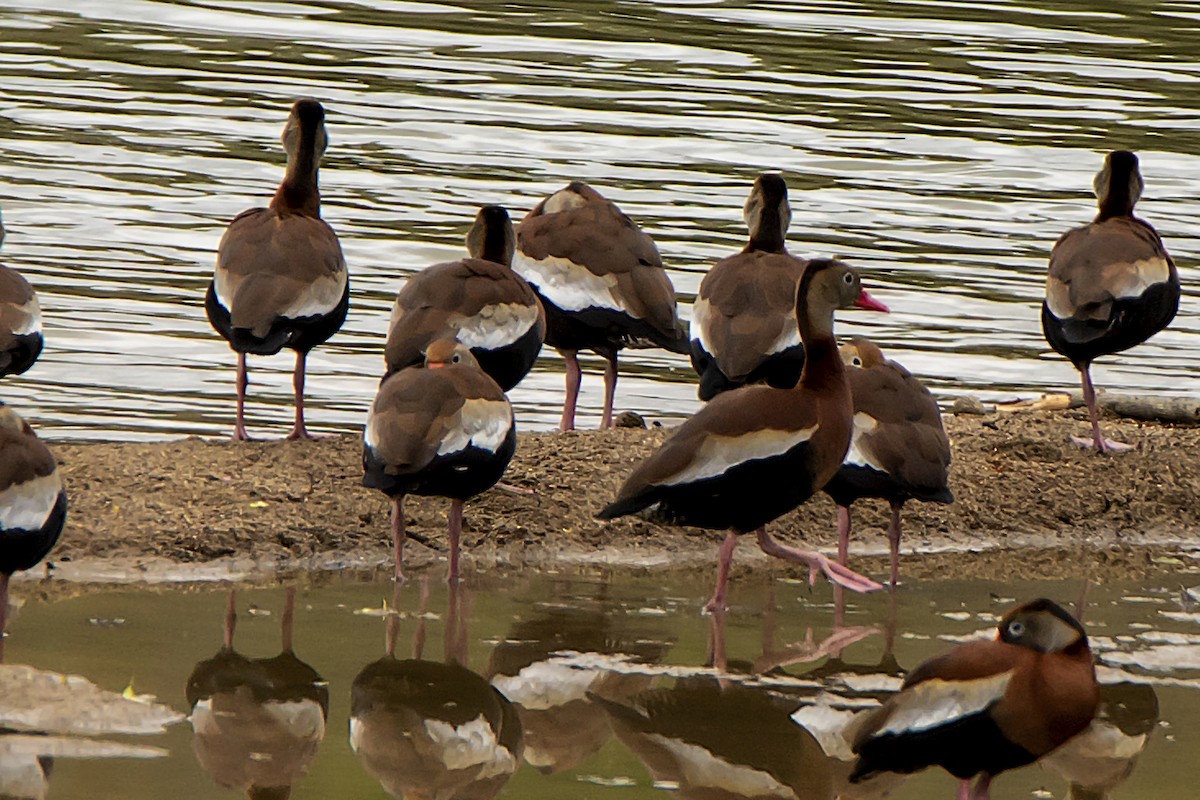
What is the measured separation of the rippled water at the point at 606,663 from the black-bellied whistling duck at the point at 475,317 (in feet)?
5.85

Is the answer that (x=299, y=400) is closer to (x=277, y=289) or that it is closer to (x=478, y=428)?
(x=277, y=289)

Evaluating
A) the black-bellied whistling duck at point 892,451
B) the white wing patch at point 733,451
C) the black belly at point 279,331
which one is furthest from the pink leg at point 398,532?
the black belly at point 279,331

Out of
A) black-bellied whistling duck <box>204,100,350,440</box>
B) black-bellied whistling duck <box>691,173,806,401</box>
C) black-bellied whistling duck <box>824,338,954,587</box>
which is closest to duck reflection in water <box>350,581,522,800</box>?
black-bellied whistling duck <box>824,338,954,587</box>

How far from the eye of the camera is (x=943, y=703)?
5.90m

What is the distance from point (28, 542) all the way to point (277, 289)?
131 inches

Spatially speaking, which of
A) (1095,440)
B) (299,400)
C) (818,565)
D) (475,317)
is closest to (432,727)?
(818,565)

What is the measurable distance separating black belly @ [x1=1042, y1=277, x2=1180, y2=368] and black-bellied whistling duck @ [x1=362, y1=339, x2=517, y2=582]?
12.0 feet

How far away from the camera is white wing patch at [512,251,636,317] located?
37.9 feet

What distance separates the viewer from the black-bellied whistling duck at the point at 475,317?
1009 cm

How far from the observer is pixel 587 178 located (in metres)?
19.8

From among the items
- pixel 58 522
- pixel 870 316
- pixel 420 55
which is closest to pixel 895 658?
pixel 58 522

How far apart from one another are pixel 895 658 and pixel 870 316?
27.4 ft

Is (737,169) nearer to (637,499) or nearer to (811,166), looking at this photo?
(811,166)

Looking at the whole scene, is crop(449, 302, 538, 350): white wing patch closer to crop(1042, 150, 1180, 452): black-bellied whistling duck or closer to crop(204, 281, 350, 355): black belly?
crop(204, 281, 350, 355): black belly
